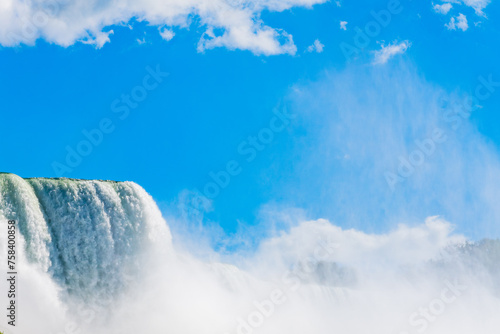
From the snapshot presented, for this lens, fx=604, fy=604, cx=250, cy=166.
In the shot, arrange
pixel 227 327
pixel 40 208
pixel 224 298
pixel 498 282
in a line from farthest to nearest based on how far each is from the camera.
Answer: pixel 498 282 → pixel 224 298 → pixel 227 327 → pixel 40 208

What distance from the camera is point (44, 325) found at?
29469 millimetres

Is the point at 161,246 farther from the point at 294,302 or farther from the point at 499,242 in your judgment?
the point at 499,242

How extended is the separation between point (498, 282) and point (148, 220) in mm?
81906

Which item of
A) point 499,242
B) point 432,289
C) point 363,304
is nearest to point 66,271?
point 363,304

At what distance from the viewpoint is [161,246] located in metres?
37.9

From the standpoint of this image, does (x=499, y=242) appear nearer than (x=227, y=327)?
No

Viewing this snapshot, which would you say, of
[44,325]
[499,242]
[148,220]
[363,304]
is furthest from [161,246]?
[499,242]

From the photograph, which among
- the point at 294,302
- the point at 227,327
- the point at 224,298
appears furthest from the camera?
the point at 294,302

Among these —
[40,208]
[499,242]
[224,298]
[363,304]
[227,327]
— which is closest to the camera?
[40,208]

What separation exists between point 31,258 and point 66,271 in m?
2.41

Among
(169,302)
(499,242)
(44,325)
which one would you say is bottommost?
(44,325)

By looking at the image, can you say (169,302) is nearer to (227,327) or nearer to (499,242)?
(227,327)

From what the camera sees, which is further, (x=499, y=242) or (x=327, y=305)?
(x=499, y=242)

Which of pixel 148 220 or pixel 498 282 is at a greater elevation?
pixel 498 282
